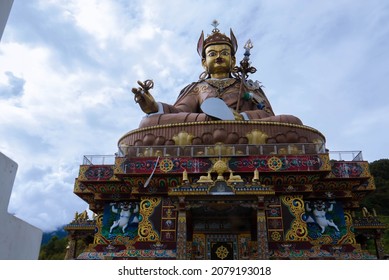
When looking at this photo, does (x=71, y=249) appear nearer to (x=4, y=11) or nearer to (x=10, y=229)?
(x=10, y=229)

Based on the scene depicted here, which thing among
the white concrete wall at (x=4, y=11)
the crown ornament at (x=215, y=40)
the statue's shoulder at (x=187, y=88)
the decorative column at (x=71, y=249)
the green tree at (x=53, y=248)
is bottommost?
the decorative column at (x=71, y=249)

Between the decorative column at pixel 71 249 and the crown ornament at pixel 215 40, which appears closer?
the decorative column at pixel 71 249

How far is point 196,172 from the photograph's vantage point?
12.1m

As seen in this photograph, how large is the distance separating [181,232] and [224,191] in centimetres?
181

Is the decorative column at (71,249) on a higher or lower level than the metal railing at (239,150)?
lower

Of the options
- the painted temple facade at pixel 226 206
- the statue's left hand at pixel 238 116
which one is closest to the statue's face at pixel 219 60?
the statue's left hand at pixel 238 116

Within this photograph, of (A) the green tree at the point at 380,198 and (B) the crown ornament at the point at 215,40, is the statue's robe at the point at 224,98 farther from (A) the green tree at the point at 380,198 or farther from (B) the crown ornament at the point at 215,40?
(A) the green tree at the point at 380,198

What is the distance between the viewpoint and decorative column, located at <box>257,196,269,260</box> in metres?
9.95

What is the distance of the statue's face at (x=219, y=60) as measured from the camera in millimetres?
19031

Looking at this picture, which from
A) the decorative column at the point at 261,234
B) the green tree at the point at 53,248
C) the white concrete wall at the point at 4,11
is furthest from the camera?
the green tree at the point at 53,248

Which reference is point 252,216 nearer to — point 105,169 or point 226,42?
point 105,169

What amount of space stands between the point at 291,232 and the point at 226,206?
2.67 metres

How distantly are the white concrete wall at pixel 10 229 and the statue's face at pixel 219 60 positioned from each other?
16978mm
